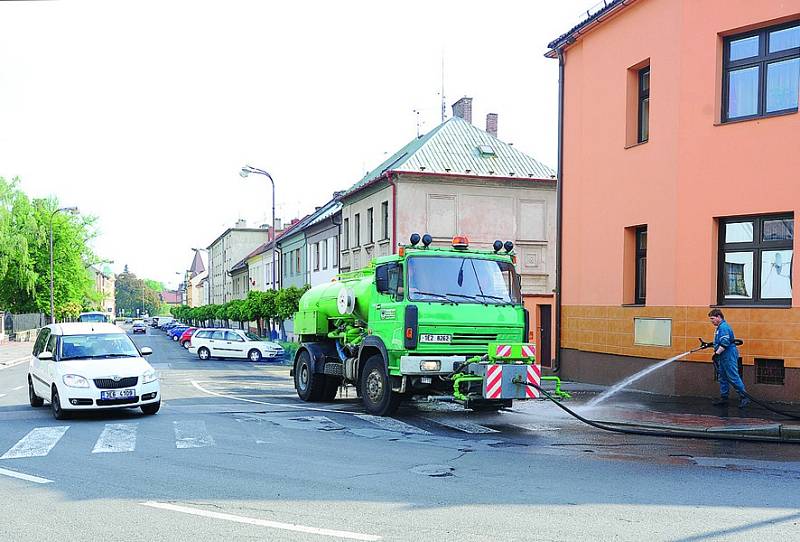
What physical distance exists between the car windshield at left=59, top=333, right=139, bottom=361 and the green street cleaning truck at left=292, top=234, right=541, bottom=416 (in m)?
4.31

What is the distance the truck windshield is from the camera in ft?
43.0

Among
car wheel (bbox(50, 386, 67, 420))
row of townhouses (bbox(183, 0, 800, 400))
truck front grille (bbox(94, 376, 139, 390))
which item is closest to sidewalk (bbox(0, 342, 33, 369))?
car wheel (bbox(50, 386, 67, 420))

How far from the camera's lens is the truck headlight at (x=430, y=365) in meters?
12.6

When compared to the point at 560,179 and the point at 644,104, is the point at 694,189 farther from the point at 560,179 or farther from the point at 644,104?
the point at 560,179

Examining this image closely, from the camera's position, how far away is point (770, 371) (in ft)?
45.9

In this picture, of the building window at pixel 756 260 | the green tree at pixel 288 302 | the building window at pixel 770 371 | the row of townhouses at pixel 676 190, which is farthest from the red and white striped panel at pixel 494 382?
the green tree at pixel 288 302

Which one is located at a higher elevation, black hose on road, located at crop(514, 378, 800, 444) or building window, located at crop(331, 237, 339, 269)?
building window, located at crop(331, 237, 339, 269)

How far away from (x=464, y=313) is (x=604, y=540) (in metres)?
7.16

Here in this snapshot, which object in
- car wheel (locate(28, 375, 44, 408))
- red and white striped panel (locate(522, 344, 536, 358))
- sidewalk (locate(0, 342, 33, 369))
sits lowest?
sidewalk (locate(0, 342, 33, 369))

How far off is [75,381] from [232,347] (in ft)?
85.2

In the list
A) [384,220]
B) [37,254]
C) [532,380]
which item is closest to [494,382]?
[532,380]

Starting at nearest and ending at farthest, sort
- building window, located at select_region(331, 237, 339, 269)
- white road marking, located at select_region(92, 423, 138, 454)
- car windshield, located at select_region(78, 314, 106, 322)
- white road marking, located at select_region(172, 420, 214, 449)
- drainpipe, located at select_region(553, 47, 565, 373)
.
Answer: white road marking, located at select_region(92, 423, 138, 454) < white road marking, located at select_region(172, 420, 214, 449) < drainpipe, located at select_region(553, 47, 565, 373) < building window, located at select_region(331, 237, 339, 269) < car windshield, located at select_region(78, 314, 106, 322)

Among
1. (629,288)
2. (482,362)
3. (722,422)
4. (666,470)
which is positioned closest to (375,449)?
(482,362)

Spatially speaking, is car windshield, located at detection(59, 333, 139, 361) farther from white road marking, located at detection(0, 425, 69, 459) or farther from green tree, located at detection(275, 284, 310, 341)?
green tree, located at detection(275, 284, 310, 341)
